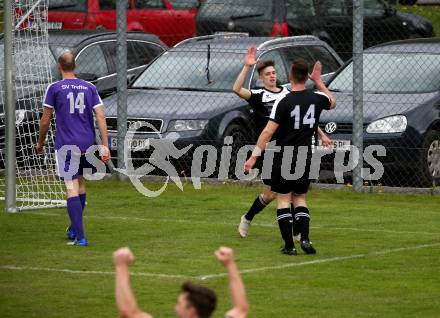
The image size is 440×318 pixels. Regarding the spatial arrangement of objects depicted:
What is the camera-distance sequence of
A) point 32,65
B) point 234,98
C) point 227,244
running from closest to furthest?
point 227,244 → point 32,65 → point 234,98

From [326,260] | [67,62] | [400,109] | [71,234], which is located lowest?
[326,260]

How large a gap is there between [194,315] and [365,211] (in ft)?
31.8

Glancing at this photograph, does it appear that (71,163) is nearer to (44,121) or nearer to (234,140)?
(44,121)

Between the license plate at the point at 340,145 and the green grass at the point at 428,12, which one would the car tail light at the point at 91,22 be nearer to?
the green grass at the point at 428,12

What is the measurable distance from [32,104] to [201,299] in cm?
1173

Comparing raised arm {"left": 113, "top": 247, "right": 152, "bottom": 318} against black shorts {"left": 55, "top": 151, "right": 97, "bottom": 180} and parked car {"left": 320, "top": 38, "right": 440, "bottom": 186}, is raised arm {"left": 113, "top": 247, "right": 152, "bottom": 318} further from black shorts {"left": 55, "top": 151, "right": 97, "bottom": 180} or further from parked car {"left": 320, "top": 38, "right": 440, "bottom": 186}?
parked car {"left": 320, "top": 38, "right": 440, "bottom": 186}

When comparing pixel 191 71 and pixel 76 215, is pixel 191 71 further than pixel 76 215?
Yes

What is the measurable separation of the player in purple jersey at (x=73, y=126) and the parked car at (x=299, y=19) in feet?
38.7

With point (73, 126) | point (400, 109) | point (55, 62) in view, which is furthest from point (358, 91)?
point (73, 126)

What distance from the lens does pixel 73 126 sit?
13.4 m

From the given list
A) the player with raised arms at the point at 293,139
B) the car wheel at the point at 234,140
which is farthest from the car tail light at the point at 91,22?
the player with raised arms at the point at 293,139

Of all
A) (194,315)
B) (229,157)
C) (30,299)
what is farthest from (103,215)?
(194,315)

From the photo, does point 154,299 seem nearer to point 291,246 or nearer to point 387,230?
point 291,246

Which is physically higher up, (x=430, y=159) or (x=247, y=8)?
(x=247, y=8)
